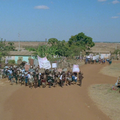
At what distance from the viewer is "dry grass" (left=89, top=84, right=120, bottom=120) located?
12.7 metres

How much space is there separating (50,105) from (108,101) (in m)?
4.37

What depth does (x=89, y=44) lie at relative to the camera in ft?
250

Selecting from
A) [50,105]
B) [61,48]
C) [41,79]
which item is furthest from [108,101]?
[61,48]

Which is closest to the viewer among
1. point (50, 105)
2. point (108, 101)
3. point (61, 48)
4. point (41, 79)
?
point (50, 105)

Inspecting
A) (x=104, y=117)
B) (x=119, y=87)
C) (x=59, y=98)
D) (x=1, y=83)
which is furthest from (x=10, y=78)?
(x=104, y=117)

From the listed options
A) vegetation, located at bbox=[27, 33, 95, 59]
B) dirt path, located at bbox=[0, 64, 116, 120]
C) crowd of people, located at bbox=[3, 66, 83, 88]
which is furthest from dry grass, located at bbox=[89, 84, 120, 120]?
vegetation, located at bbox=[27, 33, 95, 59]

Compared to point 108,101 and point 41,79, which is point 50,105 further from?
point 41,79

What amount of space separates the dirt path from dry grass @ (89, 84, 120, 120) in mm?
420

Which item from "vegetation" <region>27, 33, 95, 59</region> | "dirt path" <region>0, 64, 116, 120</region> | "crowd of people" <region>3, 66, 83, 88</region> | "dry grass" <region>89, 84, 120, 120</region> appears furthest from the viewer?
"vegetation" <region>27, 33, 95, 59</region>

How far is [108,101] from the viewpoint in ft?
49.8

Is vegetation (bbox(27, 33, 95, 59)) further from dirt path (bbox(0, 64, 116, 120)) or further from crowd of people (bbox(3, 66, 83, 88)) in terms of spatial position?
dirt path (bbox(0, 64, 116, 120))

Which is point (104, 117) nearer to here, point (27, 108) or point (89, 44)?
point (27, 108)

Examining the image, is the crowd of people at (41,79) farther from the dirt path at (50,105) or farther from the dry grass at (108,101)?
the dry grass at (108,101)

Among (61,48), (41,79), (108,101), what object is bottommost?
(108,101)
